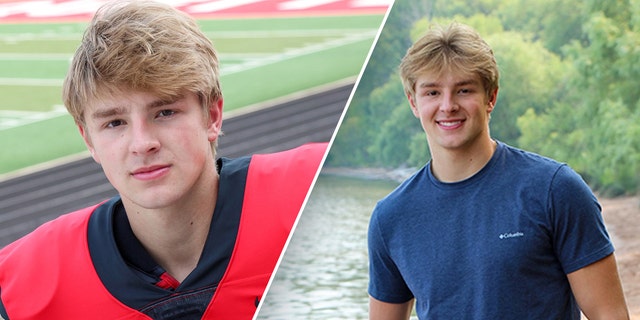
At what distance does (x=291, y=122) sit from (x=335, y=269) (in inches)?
44.3

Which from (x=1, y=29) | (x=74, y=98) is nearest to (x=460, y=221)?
(x=74, y=98)

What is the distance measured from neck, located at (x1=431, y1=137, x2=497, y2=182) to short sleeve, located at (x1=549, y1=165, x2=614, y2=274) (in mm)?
113

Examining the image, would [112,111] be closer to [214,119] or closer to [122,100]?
[122,100]

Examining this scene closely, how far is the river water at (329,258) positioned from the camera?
16.2ft

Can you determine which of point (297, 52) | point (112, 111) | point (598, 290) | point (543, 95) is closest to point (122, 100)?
point (112, 111)

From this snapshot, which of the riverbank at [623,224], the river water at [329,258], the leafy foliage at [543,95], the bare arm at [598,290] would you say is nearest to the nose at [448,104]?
the bare arm at [598,290]

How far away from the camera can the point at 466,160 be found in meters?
1.34

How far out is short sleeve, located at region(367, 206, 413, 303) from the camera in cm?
140

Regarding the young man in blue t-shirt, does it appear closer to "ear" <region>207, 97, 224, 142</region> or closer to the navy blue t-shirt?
the navy blue t-shirt

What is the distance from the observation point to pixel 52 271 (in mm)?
1551

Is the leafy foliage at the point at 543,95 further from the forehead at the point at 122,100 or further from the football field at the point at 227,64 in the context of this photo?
the forehead at the point at 122,100

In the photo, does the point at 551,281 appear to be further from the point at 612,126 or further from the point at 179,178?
the point at 612,126

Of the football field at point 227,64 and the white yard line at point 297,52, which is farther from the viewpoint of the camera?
the white yard line at point 297,52

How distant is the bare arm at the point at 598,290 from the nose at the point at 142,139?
618 mm
